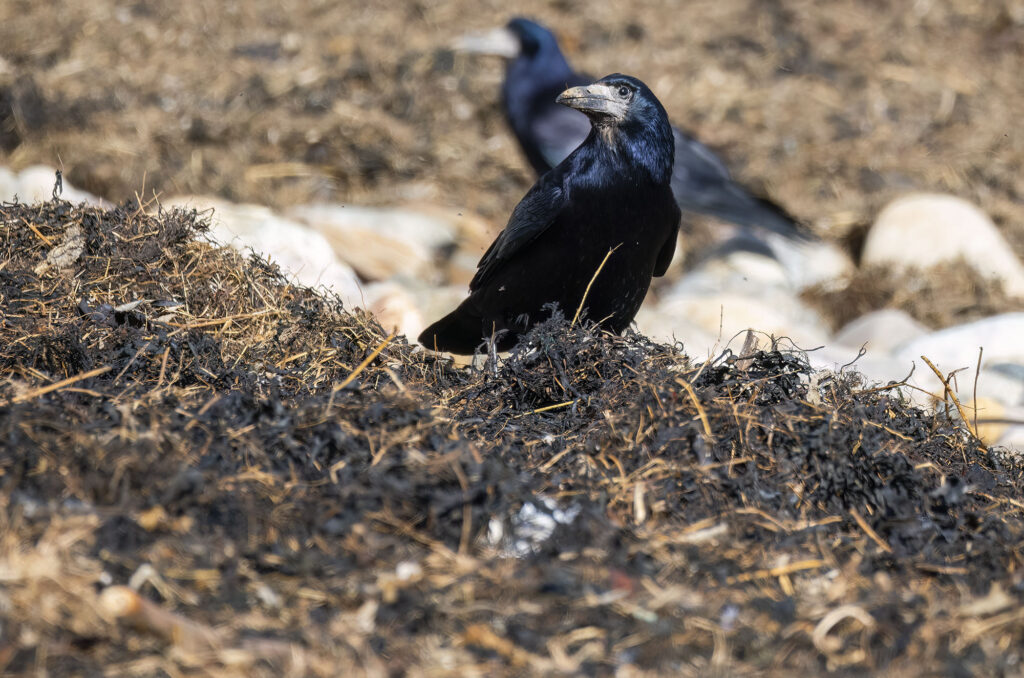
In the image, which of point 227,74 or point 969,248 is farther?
point 227,74

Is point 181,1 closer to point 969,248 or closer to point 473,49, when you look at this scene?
point 473,49

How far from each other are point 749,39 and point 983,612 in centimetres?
844

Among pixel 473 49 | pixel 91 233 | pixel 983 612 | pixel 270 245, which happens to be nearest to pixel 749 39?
pixel 473 49

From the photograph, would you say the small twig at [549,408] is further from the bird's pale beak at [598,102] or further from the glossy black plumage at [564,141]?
the glossy black plumage at [564,141]

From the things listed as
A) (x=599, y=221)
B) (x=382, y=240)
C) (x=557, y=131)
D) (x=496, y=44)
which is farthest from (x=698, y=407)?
(x=496, y=44)

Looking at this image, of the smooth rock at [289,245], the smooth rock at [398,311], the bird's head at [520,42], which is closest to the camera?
the smooth rock at [289,245]

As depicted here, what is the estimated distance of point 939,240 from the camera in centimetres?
695

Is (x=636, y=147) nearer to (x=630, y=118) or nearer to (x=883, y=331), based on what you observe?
(x=630, y=118)

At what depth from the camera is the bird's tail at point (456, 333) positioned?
14.6ft

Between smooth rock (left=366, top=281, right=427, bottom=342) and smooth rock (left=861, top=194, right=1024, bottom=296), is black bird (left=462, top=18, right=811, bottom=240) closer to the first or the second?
smooth rock (left=861, top=194, right=1024, bottom=296)

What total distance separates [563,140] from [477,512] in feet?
15.7

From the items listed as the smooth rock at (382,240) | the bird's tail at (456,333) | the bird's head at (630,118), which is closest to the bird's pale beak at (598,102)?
the bird's head at (630,118)

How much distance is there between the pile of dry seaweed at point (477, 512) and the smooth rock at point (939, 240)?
380 centimetres

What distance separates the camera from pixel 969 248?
6.91 metres
